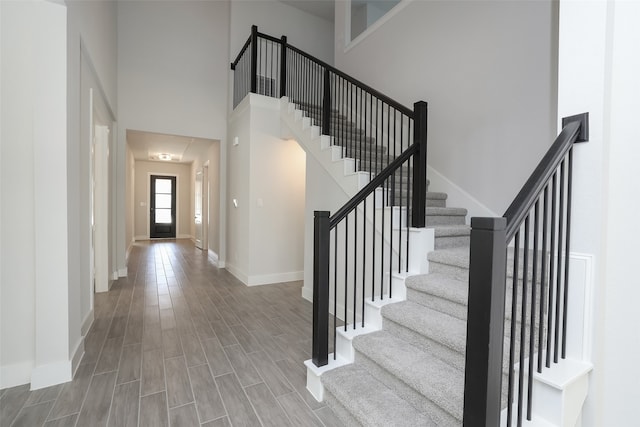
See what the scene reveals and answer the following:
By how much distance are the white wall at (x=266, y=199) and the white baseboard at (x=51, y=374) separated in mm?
2527

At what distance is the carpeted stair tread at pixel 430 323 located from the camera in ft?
5.63

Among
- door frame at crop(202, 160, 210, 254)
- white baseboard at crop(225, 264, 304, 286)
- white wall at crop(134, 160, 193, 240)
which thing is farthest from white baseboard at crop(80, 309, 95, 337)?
white wall at crop(134, 160, 193, 240)

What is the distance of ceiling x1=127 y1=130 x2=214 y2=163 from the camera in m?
5.71

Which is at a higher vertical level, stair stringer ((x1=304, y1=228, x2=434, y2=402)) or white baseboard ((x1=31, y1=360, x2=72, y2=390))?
stair stringer ((x1=304, y1=228, x2=434, y2=402))

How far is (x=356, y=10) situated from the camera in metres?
5.54

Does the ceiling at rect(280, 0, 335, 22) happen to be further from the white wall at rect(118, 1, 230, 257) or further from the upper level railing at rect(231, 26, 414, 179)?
the upper level railing at rect(231, 26, 414, 179)

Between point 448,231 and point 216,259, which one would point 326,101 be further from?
point 216,259

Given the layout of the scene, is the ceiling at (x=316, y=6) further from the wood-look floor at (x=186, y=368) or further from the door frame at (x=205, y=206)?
the wood-look floor at (x=186, y=368)

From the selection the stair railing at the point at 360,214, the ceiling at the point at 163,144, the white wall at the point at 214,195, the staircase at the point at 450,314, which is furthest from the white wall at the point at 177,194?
the staircase at the point at 450,314

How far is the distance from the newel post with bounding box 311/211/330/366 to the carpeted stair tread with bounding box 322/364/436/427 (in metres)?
0.18

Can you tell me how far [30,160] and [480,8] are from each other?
424 centimetres

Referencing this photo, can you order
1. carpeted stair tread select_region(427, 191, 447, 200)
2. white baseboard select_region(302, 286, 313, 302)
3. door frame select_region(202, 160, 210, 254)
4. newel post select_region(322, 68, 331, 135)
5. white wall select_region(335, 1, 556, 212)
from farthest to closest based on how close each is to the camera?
door frame select_region(202, 160, 210, 254)
white baseboard select_region(302, 286, 313, 302)
newel post select_region(322, 68, 331, 135)
carpeted stair tread select_region(427, 191, 447, 200)
white wall select_region(335, 1, 556, 212)

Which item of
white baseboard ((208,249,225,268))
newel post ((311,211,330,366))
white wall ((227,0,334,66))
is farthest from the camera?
white baseboard ((208,249,225,268))

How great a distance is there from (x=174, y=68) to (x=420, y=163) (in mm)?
4976
